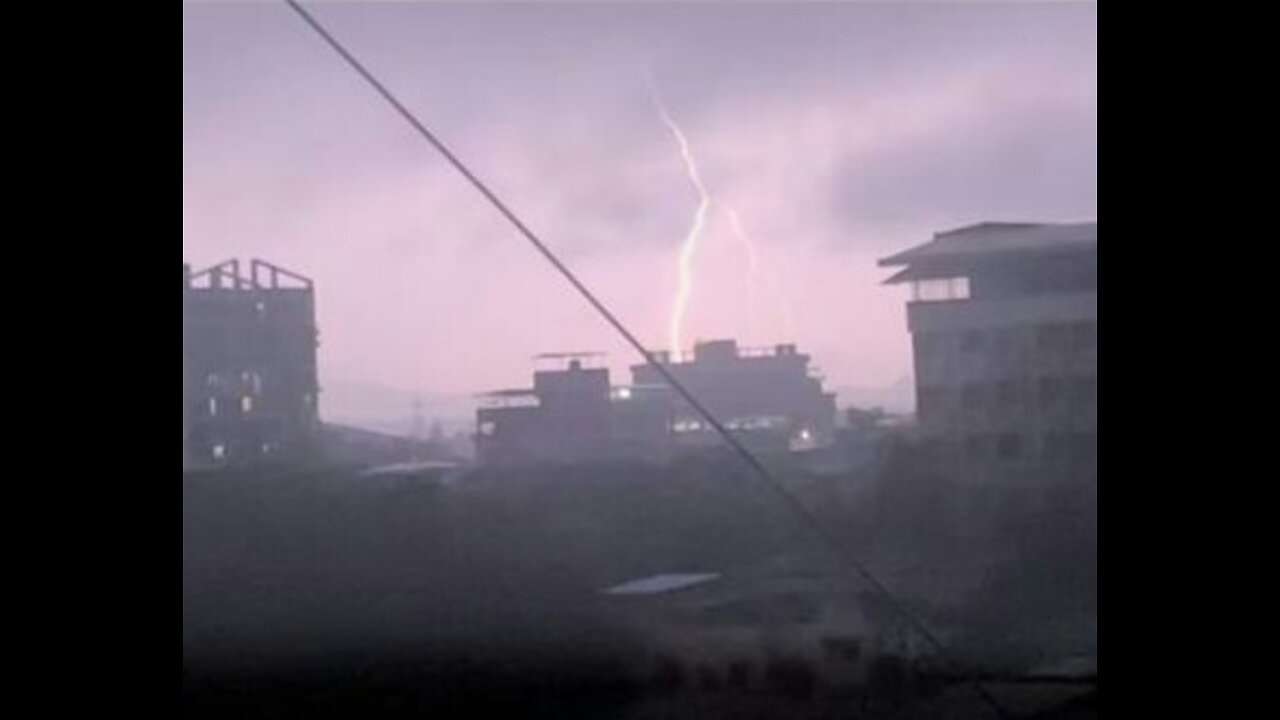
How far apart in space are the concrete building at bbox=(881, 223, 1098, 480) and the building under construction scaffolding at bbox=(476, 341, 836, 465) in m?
0.28

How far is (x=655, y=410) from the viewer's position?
2.75 metres

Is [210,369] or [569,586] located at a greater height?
[210,369]

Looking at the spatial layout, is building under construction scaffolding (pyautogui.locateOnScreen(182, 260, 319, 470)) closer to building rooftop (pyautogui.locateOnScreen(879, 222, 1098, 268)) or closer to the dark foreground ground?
the dark foreground ground

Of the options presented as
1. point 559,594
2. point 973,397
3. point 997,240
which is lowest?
point 559,594

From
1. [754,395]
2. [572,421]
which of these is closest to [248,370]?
[572,421]

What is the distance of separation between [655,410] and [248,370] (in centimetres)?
81

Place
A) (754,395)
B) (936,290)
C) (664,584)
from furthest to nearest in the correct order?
(664,584)
(936,290)
(754,395)

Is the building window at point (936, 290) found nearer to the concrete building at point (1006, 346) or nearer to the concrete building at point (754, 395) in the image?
the concrete building at point (1006, 346)

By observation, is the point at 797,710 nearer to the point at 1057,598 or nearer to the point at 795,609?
the point at 795,609

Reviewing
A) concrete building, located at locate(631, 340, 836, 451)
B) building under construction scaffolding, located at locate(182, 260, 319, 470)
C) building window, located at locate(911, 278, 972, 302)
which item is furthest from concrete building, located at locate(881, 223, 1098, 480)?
building under construction scaffolding, located at locate(182, 260, 319, 470)

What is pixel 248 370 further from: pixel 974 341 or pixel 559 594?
pixel 974 341

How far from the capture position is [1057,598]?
2764 mm
